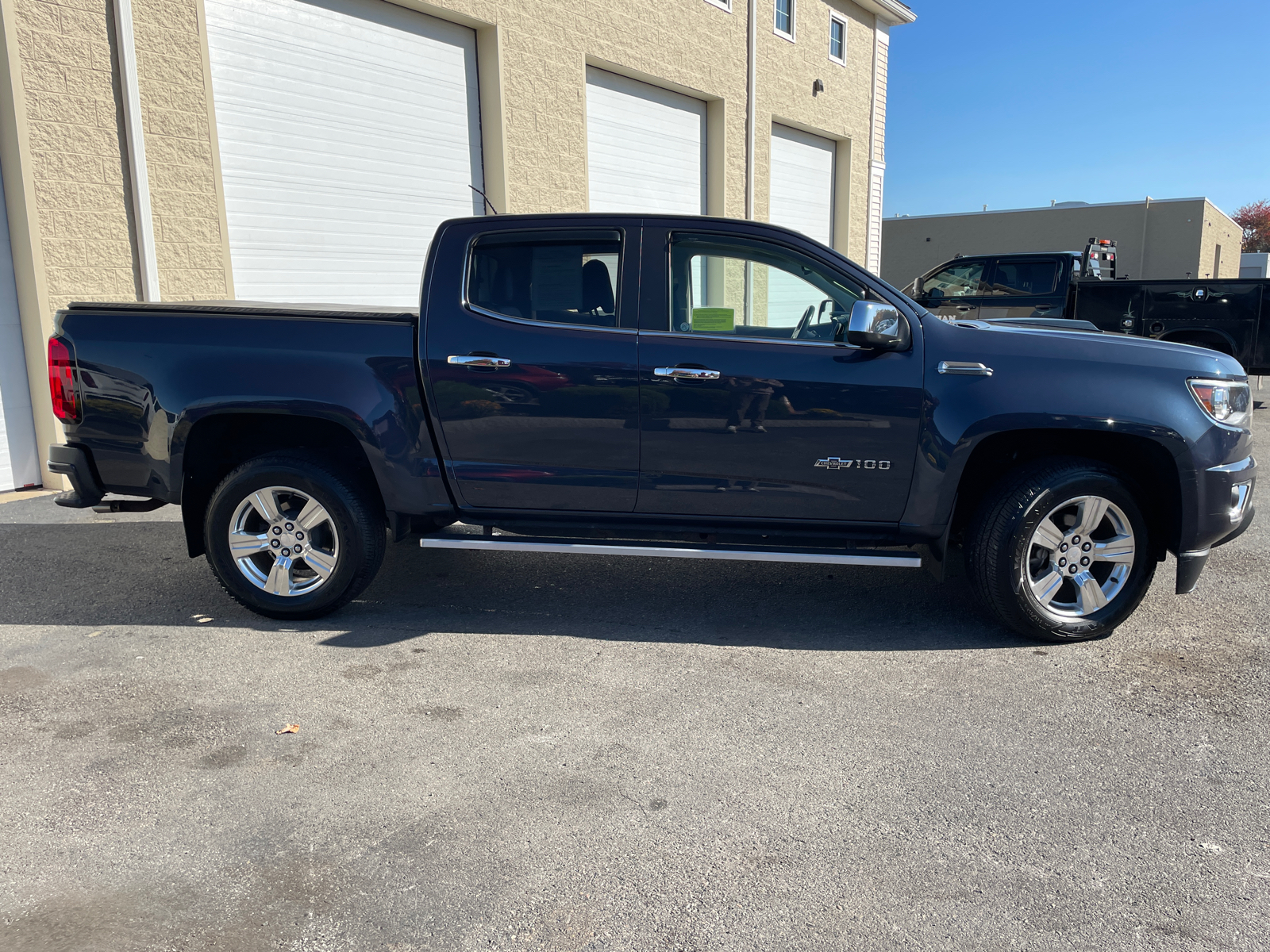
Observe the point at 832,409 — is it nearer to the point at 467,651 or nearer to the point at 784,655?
the point at 784,655

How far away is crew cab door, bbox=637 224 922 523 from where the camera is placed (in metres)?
4.25

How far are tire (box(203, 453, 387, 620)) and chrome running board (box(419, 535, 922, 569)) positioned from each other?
1.13 ft

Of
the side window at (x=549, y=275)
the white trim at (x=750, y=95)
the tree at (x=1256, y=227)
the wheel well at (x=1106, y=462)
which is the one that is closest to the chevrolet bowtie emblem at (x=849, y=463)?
the wheel well at (x=1106, y=462)

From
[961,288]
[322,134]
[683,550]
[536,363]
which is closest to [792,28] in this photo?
[961,288]

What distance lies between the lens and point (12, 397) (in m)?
7.62

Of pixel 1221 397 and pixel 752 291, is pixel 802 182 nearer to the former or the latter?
pixel 752 291

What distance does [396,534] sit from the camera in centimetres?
474

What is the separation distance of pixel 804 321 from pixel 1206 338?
34.0ft

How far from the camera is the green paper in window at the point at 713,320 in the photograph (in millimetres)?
4395

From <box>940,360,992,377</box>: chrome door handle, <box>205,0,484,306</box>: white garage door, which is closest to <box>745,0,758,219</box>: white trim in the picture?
<box>205,0,484,306</box>: white garage door

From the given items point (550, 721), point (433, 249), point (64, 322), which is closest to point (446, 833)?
point (550, 721)

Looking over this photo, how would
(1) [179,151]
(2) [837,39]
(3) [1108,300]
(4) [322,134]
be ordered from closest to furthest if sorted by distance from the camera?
(1) [179,151] → (4) [322,134] → (3) [1108,300] → (2) [837,39]

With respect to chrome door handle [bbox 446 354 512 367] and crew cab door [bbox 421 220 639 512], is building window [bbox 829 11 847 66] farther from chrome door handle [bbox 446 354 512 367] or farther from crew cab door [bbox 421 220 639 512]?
chrome door handle [bbox 446 354 512 367]

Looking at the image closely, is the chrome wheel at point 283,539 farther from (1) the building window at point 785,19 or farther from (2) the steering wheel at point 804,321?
(1) the building window at point 785,19
